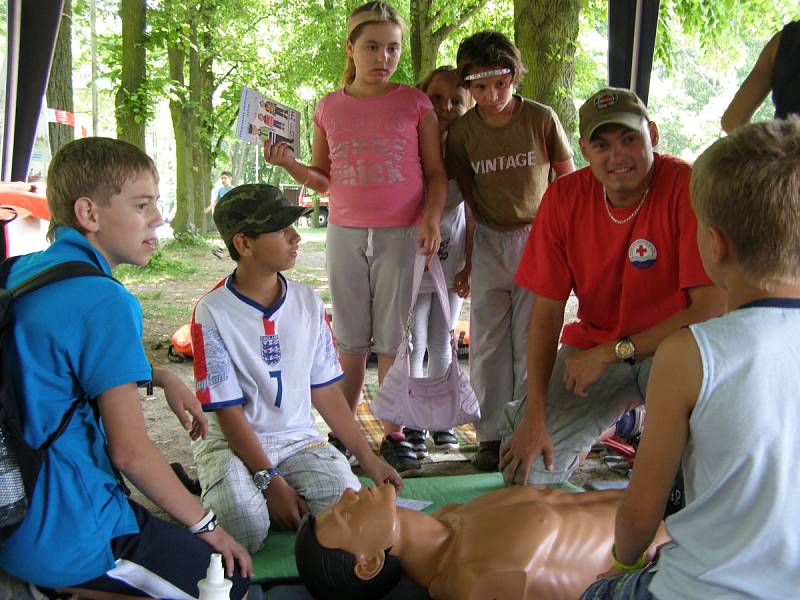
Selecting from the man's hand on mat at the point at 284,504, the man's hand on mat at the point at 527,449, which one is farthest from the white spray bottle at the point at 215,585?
the man's hand on mat at the point at 527,449

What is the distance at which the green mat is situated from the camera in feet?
8.46

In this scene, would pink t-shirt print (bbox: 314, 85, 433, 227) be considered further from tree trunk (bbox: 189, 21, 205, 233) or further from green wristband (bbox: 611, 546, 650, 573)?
tree trunk (bbox: 189, 21, 205, 233)

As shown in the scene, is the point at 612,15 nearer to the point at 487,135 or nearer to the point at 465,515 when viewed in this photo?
the point at 487,135

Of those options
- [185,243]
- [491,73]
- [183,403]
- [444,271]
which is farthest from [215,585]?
[185,243]

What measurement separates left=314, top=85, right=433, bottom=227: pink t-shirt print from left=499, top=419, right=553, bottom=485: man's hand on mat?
3.96ft

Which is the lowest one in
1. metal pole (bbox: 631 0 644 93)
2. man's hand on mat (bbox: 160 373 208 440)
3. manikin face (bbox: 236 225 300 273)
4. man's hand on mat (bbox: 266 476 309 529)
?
man's hand on mat (bbox: 266 476 309 529)

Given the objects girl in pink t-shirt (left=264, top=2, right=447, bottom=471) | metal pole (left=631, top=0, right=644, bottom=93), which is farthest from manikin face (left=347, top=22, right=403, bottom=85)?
metal pole (left=631, top=0, right=644, bottom=93)

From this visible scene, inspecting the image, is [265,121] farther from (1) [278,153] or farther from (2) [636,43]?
(2) [636,43]

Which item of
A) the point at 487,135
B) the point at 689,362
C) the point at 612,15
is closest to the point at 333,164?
the point at 487,135

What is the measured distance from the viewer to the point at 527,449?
295 cm

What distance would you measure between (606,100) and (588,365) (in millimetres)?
1035

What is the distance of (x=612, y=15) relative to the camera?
469cm

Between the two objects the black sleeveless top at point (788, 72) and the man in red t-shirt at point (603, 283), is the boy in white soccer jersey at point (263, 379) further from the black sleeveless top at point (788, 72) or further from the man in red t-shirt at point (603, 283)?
the black sleeveless top at point (788, 72)

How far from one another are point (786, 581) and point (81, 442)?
1.65 meters
